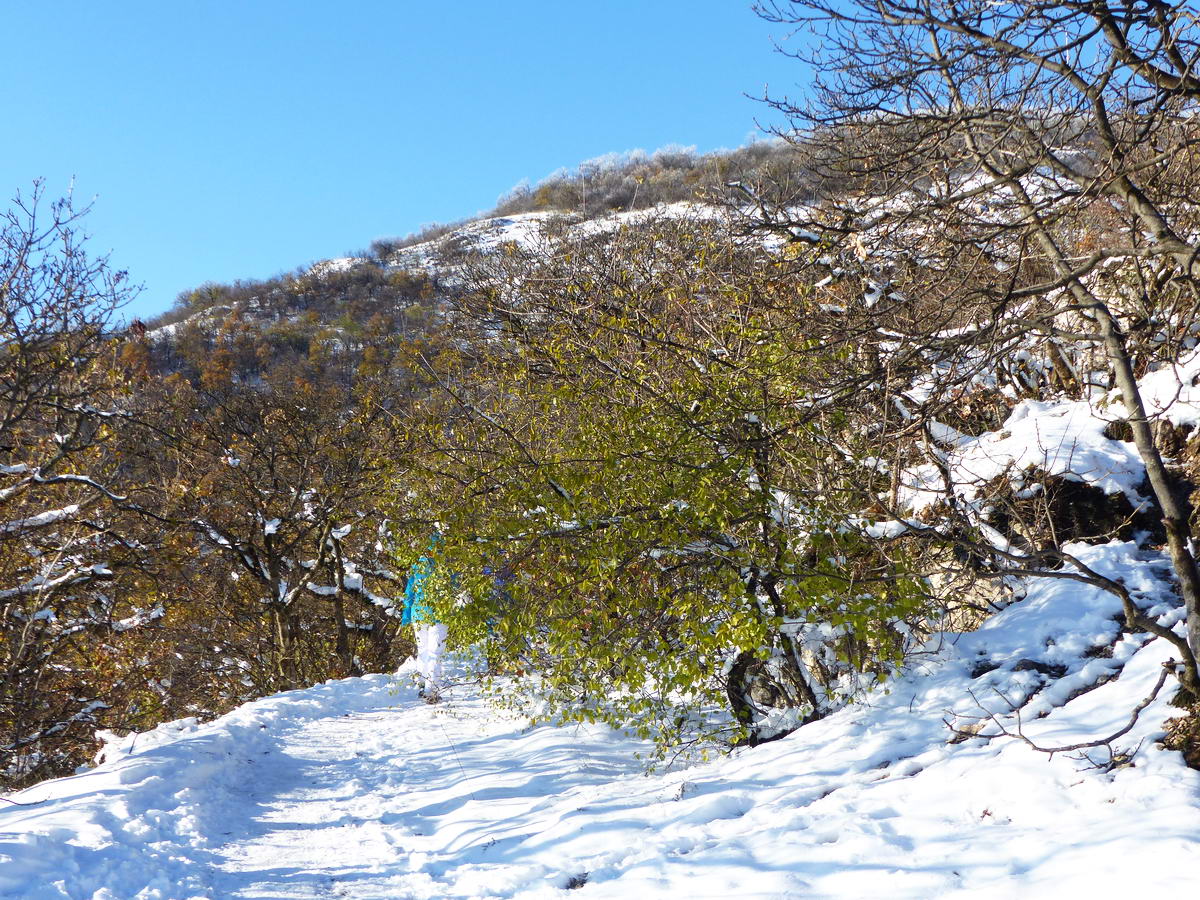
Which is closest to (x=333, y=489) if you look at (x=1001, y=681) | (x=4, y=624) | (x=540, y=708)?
(x=4, y=624)

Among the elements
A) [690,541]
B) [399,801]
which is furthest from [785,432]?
[399,801]

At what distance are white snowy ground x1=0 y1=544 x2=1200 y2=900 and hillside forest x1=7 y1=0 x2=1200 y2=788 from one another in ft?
1.25

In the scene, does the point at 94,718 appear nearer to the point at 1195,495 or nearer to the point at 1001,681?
the point at 1001,681

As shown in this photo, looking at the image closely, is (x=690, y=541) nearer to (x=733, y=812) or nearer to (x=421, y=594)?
(x=733, y=812)

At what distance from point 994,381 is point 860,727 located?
454 centimetres

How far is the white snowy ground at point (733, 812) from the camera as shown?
11.6 feet

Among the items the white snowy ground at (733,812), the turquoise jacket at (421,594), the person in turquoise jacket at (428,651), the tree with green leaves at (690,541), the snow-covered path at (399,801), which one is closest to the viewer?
the white snowy ground at (733,812)

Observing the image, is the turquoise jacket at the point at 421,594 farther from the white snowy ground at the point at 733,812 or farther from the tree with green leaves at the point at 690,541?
the white snowy ground at the point at 733,812

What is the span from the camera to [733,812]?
4.78 meters

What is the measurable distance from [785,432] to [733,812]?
2.48 m

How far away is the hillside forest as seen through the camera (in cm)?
397

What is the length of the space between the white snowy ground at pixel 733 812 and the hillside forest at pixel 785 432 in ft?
1.25

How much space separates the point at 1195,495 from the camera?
5.56 meters

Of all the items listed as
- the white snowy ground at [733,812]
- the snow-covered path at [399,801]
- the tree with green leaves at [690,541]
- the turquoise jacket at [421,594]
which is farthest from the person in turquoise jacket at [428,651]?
the white snowy ground at [733,812]
